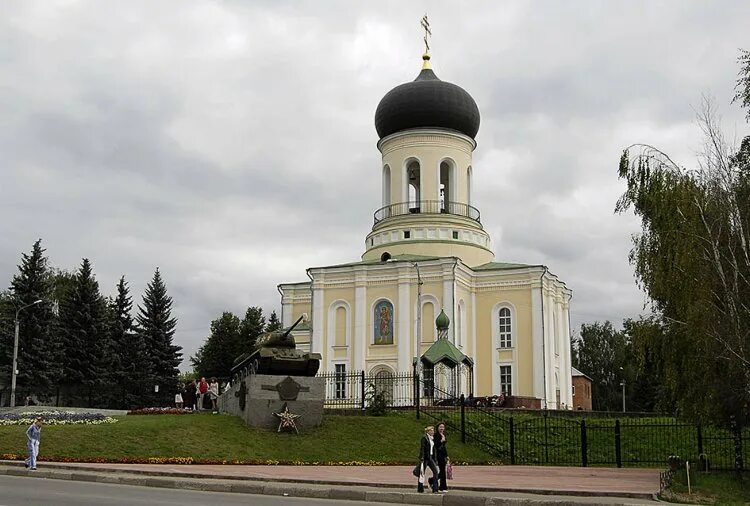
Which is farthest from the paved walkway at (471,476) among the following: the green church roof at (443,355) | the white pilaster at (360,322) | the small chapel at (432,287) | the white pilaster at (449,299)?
the white pilaster at (360,322)

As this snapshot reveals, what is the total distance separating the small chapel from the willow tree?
20.1 meters

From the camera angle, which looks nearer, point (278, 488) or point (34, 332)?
point (278, 488)

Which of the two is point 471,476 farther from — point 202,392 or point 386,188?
point 386,188

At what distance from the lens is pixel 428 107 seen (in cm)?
4319

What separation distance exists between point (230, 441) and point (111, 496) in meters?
7.58

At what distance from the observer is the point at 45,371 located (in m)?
43.3

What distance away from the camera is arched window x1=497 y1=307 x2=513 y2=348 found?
4085cm

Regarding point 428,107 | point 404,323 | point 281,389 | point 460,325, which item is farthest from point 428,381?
point 428,107

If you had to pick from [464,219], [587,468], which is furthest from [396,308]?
[587,468]

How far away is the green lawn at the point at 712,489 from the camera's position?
12.7 m

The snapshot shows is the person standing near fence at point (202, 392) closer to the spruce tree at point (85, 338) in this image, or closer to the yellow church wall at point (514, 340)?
the yellow church wall at point (514, 340)

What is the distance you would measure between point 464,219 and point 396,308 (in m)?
6.57

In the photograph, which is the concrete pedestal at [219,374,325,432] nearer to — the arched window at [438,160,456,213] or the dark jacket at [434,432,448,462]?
the dark jacket at [434,432,448,462]

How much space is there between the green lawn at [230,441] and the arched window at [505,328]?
1856cm
